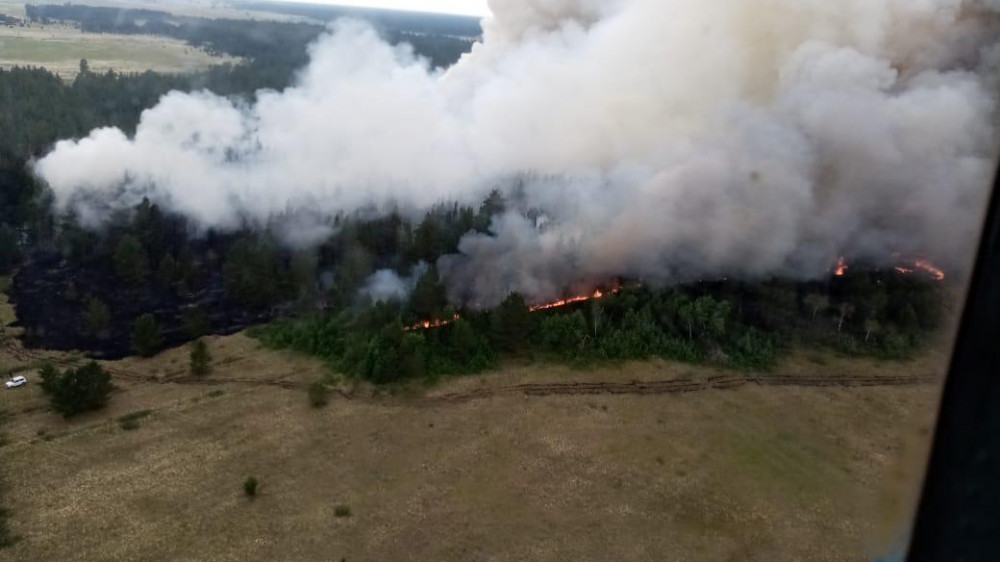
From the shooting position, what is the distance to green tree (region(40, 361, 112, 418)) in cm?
1536

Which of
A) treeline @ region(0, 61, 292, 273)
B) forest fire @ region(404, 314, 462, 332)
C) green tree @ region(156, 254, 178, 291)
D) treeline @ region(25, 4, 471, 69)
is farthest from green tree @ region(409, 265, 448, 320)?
treeline @ region(25, 4, 471, 69)

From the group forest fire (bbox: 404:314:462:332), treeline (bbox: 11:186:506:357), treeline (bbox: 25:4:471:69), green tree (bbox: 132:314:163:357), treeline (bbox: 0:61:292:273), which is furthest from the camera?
treeline (bbox: 25:4:471:69)

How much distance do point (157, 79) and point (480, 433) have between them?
44.6 m

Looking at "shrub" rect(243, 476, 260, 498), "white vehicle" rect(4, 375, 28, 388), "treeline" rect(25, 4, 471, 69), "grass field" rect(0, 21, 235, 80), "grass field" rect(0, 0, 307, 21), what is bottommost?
"white vehicle" rect(4, 375, 28, 388)

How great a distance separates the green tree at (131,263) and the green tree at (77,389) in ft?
22.6

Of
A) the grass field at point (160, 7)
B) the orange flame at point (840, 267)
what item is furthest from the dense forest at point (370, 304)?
the grass field at point (160, 7)

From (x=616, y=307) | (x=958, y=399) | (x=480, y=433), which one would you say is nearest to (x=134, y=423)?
(x=480, y=433)

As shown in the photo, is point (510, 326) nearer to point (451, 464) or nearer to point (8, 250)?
point (451, 464)

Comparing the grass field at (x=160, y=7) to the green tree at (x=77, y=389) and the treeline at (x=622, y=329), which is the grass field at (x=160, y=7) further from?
the treeline at (x=622, y=329)

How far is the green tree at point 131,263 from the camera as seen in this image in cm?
2258

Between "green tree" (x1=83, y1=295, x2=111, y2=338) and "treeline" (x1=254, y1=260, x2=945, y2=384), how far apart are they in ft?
14.0

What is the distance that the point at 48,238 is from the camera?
2633 centimetres

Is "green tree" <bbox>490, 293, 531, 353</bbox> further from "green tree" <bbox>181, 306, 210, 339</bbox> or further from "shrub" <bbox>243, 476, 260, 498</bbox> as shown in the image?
"green tree" <bbox>181, 306, 210, 339</bbox>

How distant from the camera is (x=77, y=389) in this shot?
15469 millimetres
